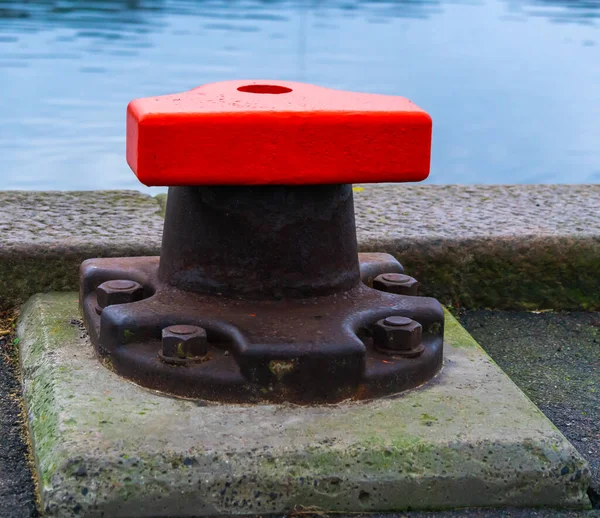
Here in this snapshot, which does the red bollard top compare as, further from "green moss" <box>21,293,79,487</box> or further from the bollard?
"green moss" <box>21,293,79,487</box>

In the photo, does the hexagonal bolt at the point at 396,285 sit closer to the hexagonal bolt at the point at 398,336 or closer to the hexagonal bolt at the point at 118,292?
the hexagonal bolt at the point at 398,336

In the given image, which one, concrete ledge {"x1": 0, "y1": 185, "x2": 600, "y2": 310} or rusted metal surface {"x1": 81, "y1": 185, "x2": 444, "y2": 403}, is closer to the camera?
rusted metal surface {"x1": 81, "y1": 185, "x2": 444, "y2": 403}

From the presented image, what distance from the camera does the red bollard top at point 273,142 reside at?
1.48 m

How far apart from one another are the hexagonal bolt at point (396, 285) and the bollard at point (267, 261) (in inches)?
3.5

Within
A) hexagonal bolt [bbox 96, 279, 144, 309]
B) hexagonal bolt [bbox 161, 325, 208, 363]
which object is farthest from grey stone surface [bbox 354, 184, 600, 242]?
hexagonal bolt [bbox 161, 325, 208, 363]

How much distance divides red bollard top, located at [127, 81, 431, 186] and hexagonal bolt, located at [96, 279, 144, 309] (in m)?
0.34

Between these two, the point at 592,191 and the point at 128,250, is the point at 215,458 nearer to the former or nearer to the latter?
the point at 128,250

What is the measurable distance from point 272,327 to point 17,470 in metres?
0.49

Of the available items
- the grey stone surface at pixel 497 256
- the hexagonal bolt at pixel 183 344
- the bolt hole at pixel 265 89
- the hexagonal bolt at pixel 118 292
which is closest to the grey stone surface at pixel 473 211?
the grey stone surface at pixel 497 256

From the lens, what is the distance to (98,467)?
1.35 m

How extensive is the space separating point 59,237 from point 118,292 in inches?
18.8

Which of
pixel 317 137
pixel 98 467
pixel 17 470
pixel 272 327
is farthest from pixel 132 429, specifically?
pixel 317 137

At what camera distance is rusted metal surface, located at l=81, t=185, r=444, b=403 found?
156 cm

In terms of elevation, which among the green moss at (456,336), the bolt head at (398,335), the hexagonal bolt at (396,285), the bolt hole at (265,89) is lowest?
the green moss at (456,336)
